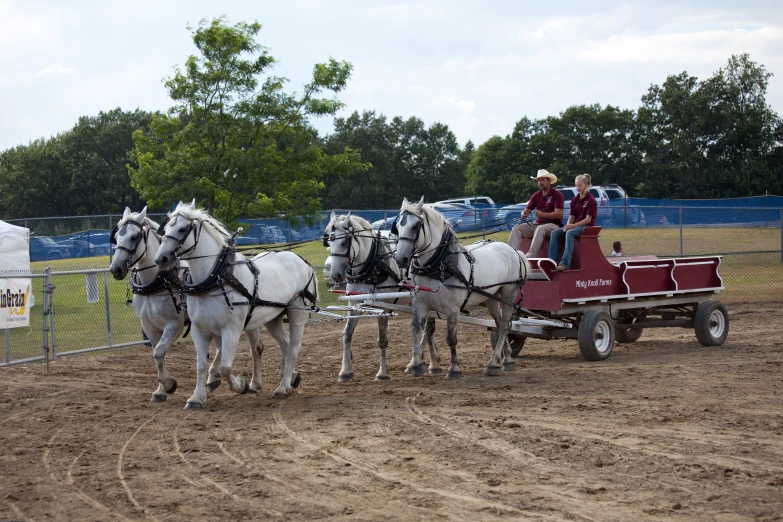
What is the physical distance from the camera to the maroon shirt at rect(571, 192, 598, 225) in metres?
12.5

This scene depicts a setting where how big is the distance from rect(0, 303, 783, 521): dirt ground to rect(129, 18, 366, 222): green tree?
732cm

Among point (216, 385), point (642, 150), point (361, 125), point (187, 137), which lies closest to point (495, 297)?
point (216, 385)

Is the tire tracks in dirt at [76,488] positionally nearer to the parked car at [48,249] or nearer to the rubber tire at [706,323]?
the rubber tire at [706,323]

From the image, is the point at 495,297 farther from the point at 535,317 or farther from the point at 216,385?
the point at 216,385

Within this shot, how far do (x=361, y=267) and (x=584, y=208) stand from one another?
3.55 metres

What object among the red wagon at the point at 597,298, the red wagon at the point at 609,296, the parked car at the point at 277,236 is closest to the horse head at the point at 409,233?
the red wagon at the point at 597,298

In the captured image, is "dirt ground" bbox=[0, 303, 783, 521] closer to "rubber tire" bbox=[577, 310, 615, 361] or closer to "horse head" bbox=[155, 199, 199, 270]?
"rubber tire" bbox=[577, 310, 615, 361]

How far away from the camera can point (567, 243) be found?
12.4 meters

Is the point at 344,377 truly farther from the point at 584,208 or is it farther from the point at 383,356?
the point at 584,208

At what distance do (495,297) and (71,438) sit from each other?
239 inches

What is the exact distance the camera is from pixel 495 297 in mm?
11906

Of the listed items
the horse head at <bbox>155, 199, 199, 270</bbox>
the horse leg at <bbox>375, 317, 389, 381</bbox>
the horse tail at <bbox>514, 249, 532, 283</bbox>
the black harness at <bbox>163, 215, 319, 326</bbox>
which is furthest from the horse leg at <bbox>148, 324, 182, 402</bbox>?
the horse tail at <bbox>514, 249, 532, 283</bbox>

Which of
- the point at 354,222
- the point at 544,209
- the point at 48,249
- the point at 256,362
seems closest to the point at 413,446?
the point at 256,362

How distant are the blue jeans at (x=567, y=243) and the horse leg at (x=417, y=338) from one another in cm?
241
